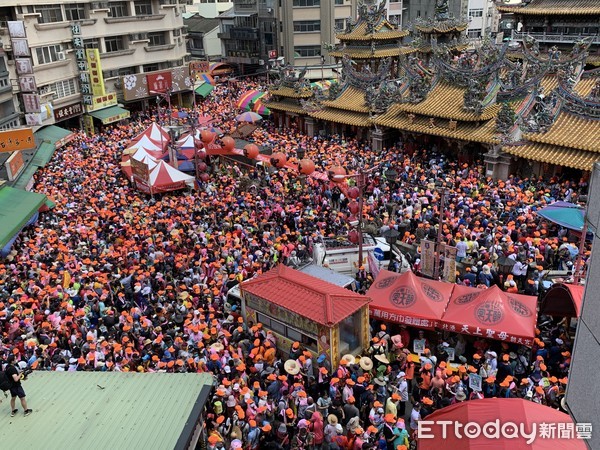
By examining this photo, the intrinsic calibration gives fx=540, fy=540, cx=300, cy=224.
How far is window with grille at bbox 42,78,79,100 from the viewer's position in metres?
37.7

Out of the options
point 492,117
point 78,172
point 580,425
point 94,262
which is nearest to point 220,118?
point 78,172

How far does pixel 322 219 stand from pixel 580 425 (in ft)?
53.3

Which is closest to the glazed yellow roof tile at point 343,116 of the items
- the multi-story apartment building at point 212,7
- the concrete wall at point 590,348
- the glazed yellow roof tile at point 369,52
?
the glazed yellow roof tile at point 369,52

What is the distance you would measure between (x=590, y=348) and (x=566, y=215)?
48.1 feet

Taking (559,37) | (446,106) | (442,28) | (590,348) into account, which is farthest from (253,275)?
(442,28)

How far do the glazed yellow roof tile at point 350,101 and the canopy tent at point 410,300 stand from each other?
1999cm

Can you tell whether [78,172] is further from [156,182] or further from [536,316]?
[536,316]

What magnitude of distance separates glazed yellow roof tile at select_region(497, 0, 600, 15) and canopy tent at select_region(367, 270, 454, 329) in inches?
1137

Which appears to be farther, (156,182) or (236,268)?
(156,182)

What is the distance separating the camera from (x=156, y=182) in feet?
85.2

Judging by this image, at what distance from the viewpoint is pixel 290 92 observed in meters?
38.5

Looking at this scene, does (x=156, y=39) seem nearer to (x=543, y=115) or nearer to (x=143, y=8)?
(x=143, y=8)

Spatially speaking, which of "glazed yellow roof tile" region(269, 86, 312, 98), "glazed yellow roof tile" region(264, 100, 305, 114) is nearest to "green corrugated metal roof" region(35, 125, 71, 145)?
"glazed yellow roof tile" region(264, 100, 305, 114)

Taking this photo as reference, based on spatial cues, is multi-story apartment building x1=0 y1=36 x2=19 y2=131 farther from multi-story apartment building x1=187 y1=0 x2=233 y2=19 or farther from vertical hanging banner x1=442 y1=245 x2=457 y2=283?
multi-story apartment building x1=187 y1=0 x2=233 y2=19
